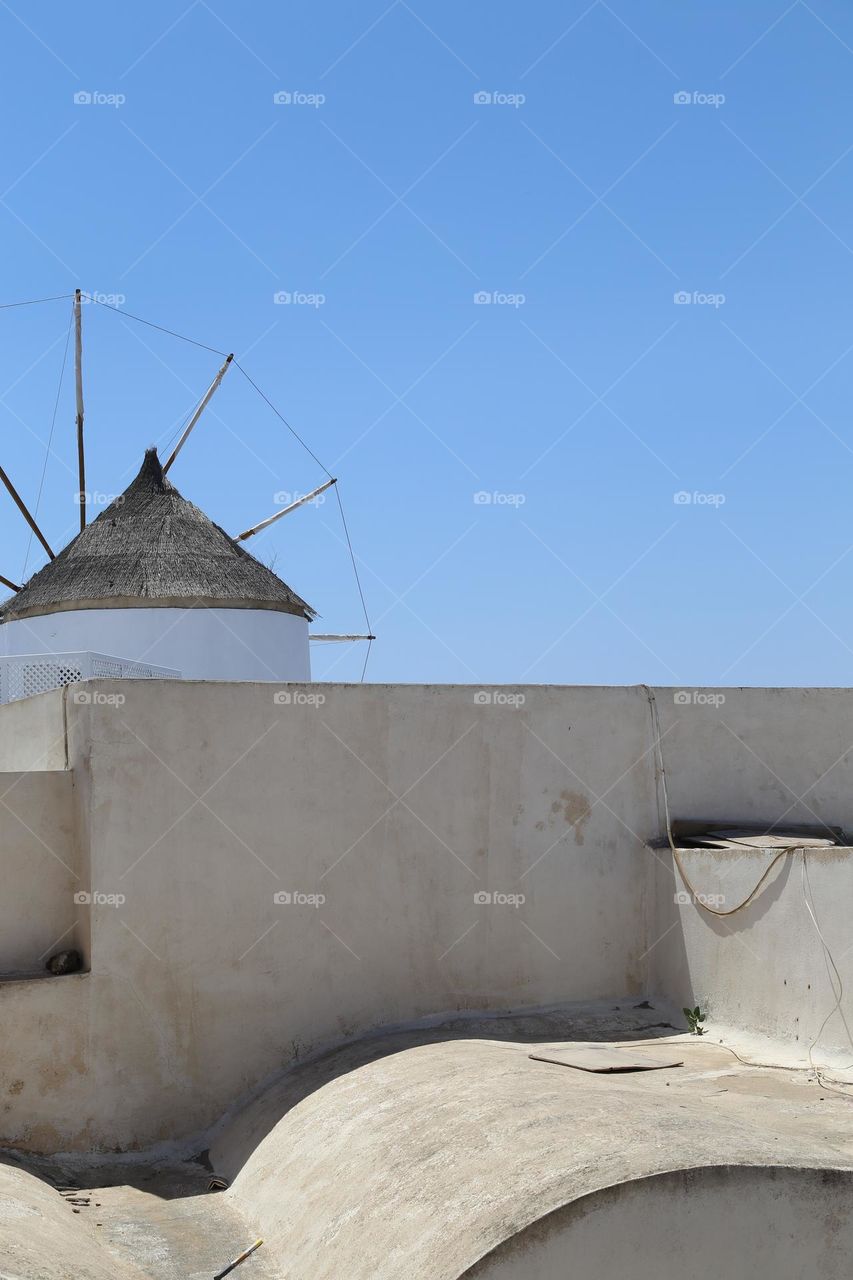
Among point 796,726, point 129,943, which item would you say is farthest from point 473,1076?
point 796,726

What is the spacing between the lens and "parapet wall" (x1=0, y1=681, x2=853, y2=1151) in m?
8.20

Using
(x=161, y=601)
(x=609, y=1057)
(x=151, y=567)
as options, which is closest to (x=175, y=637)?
(x=161, y=601)

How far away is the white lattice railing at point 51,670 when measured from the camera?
10.9 meters

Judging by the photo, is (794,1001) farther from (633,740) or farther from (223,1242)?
(223,1242)

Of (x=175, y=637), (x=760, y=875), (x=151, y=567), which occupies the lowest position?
(x=760, y=875)

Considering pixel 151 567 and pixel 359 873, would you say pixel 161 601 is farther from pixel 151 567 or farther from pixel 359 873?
pixel 359 873

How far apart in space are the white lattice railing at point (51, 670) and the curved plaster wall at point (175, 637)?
4.16 metres

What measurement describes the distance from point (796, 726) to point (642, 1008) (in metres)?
2.40

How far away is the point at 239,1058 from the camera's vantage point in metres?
8.47

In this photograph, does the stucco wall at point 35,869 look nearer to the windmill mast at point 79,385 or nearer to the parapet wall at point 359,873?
the parapet wall at point 359,873

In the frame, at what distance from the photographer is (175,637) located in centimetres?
1623

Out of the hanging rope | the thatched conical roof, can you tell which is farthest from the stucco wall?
the thatched conical roof

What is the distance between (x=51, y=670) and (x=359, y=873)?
153 inches

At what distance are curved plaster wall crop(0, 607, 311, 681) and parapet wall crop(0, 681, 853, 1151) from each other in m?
6.46
